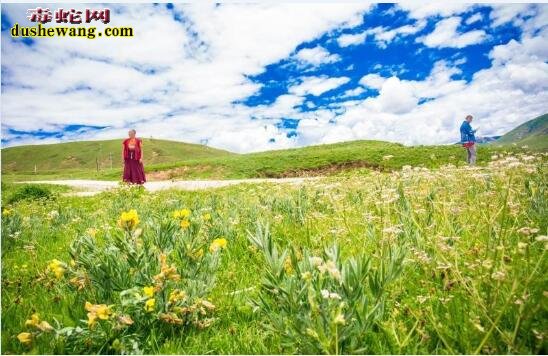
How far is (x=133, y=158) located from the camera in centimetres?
1934

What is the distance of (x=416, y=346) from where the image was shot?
2.06 metres

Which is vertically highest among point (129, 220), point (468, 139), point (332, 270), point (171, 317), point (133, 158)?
point (468, 139)

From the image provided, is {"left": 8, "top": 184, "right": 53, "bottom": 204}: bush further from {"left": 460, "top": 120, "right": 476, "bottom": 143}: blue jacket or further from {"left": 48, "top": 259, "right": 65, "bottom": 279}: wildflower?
{"left": 460, "top": 120, "right": 476, "bottom": 143}: blue jacket

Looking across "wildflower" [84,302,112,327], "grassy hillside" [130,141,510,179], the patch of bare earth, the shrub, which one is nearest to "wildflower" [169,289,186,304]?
"wildflower" [84,302,112,327]

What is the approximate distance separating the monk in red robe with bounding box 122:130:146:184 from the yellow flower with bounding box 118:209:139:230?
685 inches

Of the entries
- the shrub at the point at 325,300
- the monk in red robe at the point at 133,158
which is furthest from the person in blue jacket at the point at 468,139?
the shrub at the point at 325,300

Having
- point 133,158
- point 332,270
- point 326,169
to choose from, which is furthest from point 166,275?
point 326,169

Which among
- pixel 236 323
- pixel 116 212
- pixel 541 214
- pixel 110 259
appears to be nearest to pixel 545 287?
pixel 236 323

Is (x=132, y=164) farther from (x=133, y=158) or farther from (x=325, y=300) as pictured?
(x=325, y=300)

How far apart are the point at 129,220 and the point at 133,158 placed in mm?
18048

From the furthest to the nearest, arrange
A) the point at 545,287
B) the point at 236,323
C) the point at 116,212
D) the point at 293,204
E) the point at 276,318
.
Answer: the point at 116,212 < the point at 293,204 < the point at 236,323 < the point at 545,287 < the point at 276,318

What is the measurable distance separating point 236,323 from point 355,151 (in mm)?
38106

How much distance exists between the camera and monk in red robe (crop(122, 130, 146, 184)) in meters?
19.1

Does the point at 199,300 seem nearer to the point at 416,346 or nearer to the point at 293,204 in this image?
the point at 416,346
